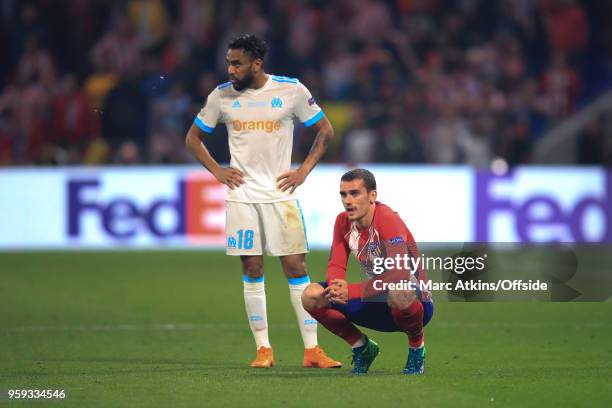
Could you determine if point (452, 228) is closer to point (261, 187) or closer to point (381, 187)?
point (381, 187)

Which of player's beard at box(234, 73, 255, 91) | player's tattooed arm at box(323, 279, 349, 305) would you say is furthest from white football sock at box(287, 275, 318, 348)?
player's beard at box(234, 73, 255, 91)

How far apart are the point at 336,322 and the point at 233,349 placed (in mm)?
1904

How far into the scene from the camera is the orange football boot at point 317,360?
848cm

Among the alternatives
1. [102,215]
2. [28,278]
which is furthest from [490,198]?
[28,278]

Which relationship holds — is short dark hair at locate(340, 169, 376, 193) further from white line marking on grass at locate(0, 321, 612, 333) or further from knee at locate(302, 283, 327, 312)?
white line marking on grass at locate(0, 321, 612, 333)

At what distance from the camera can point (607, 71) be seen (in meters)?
21.5

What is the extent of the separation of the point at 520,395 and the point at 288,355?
96.3 inches

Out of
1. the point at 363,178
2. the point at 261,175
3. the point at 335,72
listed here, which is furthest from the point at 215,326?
the point at 335,72

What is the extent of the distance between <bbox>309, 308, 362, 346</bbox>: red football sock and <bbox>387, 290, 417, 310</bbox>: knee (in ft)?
1.54

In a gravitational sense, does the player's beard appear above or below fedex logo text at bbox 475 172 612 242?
above

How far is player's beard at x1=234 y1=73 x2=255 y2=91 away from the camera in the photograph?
867 cm

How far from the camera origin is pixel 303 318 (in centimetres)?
869

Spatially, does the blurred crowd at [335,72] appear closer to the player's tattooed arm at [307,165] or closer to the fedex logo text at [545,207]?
the fedex logo text at [545,207]

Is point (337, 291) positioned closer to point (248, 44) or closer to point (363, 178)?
point (363, 178)
